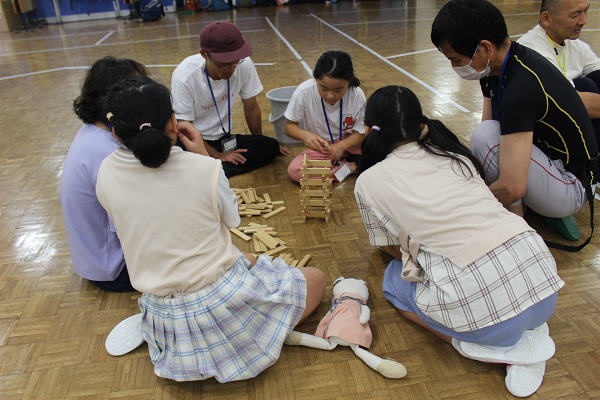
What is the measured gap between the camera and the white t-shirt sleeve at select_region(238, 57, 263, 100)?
2906 mm

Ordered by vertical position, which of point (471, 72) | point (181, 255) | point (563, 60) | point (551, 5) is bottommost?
point (181, 255)

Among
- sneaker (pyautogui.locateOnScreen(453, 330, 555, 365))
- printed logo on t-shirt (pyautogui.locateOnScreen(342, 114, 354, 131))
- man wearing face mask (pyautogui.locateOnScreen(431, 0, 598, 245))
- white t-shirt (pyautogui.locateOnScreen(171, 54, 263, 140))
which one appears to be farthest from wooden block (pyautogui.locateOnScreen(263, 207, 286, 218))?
sneaker (pyautogui.locateOnScreen(453, 330, 555, 365))

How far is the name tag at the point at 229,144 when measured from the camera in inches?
117

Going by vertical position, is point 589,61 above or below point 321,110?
above

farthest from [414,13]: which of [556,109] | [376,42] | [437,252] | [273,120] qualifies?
[437,252]

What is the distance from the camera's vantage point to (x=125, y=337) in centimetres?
170

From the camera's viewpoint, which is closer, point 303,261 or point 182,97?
point 303,261

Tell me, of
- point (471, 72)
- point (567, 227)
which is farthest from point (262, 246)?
point (567, 227)

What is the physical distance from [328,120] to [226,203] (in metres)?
1.51

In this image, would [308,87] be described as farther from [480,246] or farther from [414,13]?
[414,13]

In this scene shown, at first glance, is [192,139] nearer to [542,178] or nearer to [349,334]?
[349,334]

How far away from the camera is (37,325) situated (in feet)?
5.94

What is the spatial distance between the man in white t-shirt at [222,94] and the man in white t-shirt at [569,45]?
5.08 feet

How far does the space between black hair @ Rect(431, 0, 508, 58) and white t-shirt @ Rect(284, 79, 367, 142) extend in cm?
98
